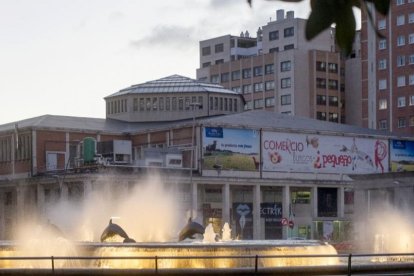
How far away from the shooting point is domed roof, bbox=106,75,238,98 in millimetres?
95562

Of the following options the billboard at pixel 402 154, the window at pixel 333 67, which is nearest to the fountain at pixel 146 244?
the billboard at pixel 402 154

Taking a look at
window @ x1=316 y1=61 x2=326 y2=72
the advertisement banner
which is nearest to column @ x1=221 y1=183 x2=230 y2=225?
the advertisement banner

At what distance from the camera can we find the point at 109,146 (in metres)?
79.2

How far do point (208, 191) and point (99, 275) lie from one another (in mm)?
63713

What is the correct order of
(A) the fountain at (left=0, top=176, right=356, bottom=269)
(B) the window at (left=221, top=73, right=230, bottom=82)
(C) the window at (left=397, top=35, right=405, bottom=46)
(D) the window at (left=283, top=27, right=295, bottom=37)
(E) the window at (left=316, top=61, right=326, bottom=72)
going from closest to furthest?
(A) the fountain at (left=0, top=176, right=356, bottom=269)
(C) the window at (left=397, top=35, right=405, bottom=46)
(E) the window at (left=316, top=61, right=326, bottom=72)
(D) the window at (left=283, top=27, right=295, bottom=37)
(B) the window at (left=221, top=73, right=230, bottom=82)

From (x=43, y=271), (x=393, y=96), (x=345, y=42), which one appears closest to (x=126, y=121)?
(x=393, y=96)

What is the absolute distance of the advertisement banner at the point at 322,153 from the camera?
270ft

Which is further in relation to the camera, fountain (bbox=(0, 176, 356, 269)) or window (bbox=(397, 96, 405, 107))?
window (bbox=(397, 96, 405, 107))

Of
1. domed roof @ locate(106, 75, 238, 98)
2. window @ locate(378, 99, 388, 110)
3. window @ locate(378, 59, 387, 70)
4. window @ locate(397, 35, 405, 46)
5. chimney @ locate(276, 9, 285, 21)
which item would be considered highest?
chimney @ locate(276, 9, 285, 21)

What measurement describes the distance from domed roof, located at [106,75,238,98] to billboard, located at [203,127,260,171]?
15.8 metres

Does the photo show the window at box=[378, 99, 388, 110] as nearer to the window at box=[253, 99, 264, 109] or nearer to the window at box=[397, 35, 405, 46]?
the window at box=[397, 35, 405, 46]

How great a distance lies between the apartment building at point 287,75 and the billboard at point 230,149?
162 feet

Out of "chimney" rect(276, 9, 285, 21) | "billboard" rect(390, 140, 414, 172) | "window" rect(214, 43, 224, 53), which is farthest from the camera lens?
"window" rect(214, 43, 224, 53)

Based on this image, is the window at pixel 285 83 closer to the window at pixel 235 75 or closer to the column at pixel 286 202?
the window at pixel 235 75
